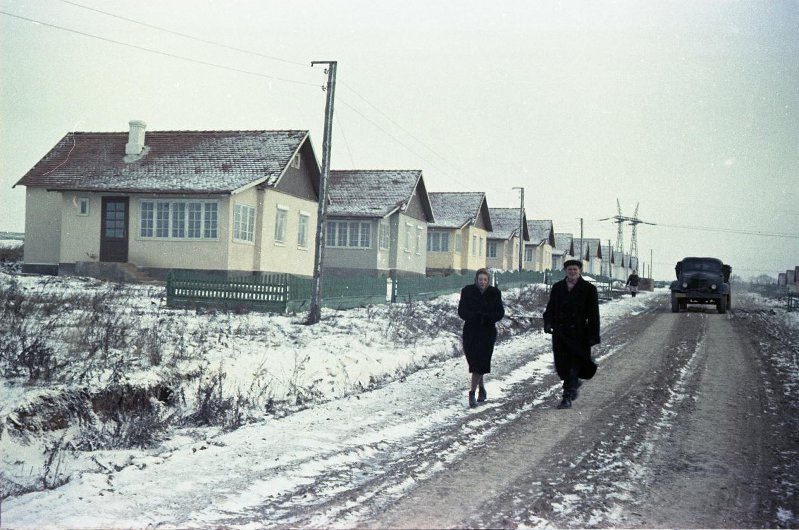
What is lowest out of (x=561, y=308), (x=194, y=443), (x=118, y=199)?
(x=194, y=443)

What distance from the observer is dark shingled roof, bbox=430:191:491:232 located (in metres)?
46.8

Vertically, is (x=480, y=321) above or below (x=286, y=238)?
below

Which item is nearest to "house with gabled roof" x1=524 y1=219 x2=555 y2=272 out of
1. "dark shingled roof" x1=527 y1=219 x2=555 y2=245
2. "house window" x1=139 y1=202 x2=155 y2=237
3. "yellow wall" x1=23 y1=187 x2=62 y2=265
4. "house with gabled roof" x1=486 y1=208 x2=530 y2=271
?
"dark shingled roof" x1=527 y1=219 x2=555 y2=245

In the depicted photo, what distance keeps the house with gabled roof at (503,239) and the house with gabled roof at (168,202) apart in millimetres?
30810

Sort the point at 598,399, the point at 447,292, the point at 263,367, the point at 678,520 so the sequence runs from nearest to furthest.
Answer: the point at 678,520, the point at 598,399, the point at 263,367, the point at 447,292

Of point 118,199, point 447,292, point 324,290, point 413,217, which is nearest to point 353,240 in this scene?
point 413,217

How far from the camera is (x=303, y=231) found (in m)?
29.3

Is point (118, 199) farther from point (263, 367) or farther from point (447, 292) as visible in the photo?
point (263, 367)

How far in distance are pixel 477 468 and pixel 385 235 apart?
100ft

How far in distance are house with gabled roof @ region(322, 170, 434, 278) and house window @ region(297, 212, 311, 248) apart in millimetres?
4158

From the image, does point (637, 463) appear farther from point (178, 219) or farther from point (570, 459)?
point (178, 219)

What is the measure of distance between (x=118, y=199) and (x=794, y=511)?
2409 cm

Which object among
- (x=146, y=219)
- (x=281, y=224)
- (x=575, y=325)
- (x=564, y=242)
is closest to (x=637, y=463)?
(x=575, y=325)

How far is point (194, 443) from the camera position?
22.6 ft
